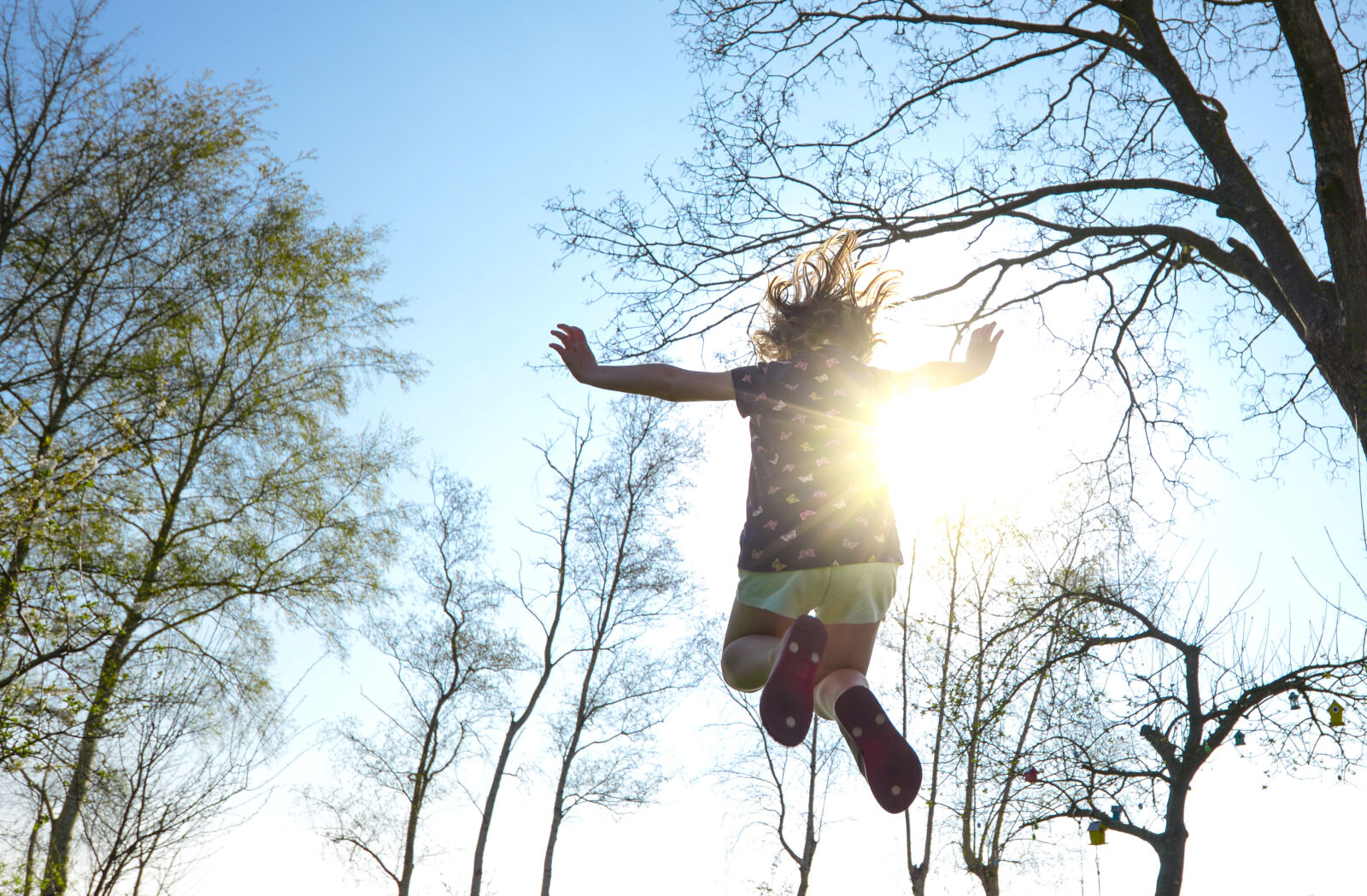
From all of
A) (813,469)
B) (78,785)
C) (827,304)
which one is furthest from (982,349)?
(78,785)

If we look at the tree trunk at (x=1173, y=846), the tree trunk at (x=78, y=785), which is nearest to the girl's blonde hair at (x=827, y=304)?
the tree trunk at (x=78, y=785)

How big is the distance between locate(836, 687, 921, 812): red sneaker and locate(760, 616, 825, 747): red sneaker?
10 centimetres

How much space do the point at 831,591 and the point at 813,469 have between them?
296 millimetres

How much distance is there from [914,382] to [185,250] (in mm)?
9148

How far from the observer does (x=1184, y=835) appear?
10117 millimetres

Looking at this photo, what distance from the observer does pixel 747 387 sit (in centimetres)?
228

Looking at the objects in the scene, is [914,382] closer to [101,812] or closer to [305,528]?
[101,812]

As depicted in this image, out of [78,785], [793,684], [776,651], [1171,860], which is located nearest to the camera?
[793,684]

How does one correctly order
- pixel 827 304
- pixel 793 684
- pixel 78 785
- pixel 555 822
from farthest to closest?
pixel 555 822, pixel 78 785, pixel 827 304, pixel 793 684

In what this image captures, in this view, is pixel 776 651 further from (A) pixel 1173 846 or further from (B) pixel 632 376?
(A) pixel 1173 846

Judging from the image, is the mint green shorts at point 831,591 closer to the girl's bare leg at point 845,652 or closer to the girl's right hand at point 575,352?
the girl's bare leg at point 845,652

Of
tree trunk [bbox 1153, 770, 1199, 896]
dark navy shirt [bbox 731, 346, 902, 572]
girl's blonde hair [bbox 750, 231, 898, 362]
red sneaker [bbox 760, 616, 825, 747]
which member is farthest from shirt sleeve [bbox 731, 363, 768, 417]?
tree trunk [bbox 1153, 770, 1199, 896]

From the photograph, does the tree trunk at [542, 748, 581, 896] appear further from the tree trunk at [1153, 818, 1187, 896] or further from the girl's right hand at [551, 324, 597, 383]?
the girl's right hand at [551, 324, 597, 383]

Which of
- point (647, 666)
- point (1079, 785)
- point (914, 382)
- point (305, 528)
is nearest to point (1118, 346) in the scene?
point (914, 382)
